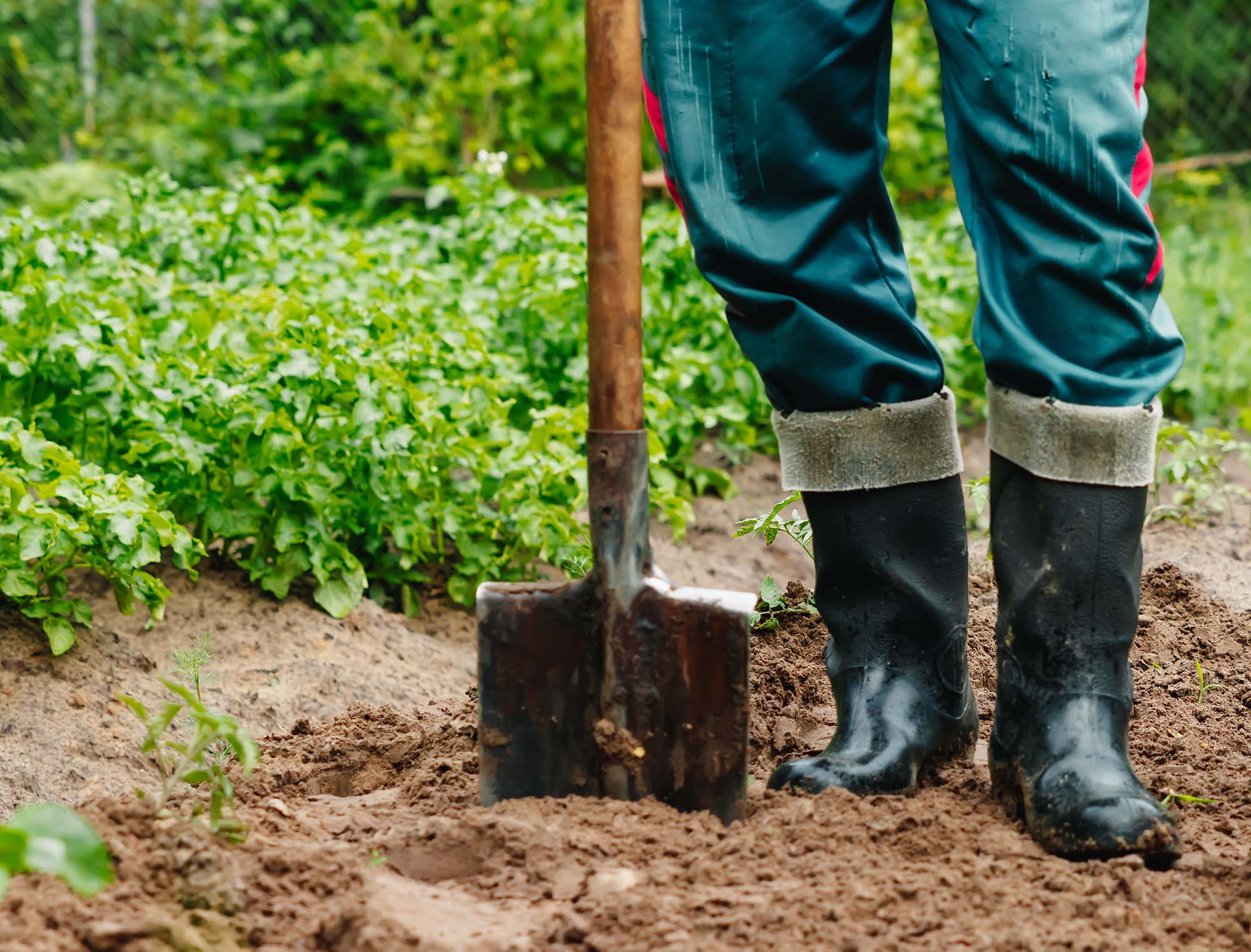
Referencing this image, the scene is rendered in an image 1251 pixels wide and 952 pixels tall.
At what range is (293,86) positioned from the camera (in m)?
6.62

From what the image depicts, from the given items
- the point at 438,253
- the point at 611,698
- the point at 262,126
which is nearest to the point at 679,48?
the point at 611,698

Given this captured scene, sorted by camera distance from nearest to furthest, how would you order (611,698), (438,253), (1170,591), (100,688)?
(611,698) → (100,688) → (1170,591) → (438,253)

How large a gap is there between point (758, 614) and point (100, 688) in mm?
1212

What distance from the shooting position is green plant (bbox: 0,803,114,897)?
1.17m

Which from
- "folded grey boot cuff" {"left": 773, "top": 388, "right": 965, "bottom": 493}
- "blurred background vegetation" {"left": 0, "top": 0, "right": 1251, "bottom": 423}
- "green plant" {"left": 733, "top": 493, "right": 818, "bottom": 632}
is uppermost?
"blurred background vegetation" {"left": 0, "top": 0, "right": 1251, "bottom": 423}

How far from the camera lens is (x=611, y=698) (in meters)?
1.67

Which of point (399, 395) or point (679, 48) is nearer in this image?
point (679, 48)

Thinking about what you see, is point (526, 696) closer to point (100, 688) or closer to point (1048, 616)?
point (1048, 616)

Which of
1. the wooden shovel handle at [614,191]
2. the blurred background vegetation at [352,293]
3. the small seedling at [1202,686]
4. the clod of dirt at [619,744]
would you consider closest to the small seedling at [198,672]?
the blurred background vegetation at [352,293]

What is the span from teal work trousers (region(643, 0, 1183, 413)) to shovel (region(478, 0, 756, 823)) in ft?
0.51

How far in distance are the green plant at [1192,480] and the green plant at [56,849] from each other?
265 cm

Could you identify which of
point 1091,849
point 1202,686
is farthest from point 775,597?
point 1091,849

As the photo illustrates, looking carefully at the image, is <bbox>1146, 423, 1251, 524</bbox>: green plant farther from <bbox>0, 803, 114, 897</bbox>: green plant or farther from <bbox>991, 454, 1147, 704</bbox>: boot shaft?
<bbox>0, 803, 114, 897</bbox>: green plant

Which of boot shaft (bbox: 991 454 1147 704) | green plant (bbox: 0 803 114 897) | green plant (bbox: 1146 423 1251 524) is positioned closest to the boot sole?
boot shaft (bbox: 991 454 1147 704)
